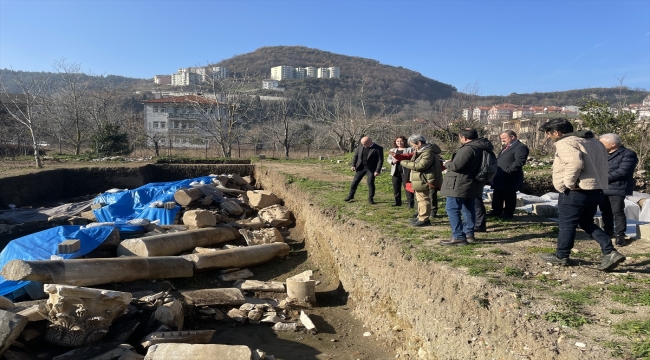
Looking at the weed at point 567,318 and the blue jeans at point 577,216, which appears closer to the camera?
the weed at point 567,318

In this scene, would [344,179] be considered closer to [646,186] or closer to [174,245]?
[174,245]

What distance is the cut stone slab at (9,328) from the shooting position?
3953mm

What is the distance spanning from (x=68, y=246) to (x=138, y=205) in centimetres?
511

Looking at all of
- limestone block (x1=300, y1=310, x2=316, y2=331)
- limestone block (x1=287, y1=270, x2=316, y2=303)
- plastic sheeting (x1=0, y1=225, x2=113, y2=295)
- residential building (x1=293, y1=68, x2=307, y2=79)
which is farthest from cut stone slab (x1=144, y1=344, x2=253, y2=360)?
residential building (x1=293, y1=68, x2=307, y2=79)

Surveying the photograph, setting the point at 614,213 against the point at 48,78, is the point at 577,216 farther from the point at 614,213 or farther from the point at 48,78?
the point at 48,78

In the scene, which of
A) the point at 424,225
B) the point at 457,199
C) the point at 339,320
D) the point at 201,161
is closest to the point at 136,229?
the point at 339,320

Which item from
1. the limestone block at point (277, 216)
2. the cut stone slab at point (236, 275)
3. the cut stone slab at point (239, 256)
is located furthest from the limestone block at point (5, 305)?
the limestone block at point (277, 216)

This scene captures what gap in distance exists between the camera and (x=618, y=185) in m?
5.71

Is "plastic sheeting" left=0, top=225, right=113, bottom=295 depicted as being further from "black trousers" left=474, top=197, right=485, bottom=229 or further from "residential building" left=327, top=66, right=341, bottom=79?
"residential building" left=327, top=66, right=341, bottom=79

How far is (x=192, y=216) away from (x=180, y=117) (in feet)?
114

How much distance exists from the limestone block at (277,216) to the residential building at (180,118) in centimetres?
1576

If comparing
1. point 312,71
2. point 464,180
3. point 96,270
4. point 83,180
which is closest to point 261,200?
point 96,270

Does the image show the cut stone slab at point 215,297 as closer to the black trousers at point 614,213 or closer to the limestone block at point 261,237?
the limestone block at point 261,237

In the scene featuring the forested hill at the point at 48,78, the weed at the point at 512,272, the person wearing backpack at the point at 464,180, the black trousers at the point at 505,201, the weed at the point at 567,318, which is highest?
the forested hill at the point at 48,78
